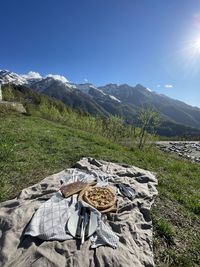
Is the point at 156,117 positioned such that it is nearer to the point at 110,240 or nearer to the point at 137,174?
the point at 137,174

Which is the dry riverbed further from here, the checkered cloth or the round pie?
the checkered cloth

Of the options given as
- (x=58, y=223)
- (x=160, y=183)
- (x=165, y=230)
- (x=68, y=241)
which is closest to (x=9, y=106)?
(x=160, y=183)

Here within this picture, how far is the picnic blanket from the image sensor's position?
12.8ft

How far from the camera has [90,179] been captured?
7410mm

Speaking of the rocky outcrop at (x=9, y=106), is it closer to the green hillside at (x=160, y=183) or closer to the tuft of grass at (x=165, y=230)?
the green hillside at (x=160, y=183)

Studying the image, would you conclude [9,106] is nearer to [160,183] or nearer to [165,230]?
[160,183]

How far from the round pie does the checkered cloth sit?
0.83 ft

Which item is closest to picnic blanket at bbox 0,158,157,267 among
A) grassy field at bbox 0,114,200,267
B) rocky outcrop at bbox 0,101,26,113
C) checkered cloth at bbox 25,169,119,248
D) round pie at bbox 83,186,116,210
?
checkered cloth at bbox 25,169,119,248

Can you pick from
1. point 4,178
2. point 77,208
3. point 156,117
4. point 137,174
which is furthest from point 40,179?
point 156,117

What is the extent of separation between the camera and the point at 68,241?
4309mm

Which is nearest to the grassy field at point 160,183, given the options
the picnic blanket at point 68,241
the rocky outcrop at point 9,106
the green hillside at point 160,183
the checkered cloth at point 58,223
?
the green hillside at point 160,183

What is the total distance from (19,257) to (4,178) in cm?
388

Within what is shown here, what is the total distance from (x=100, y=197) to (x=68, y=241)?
1.78 metres

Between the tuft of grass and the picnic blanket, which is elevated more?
the picnic blanket
